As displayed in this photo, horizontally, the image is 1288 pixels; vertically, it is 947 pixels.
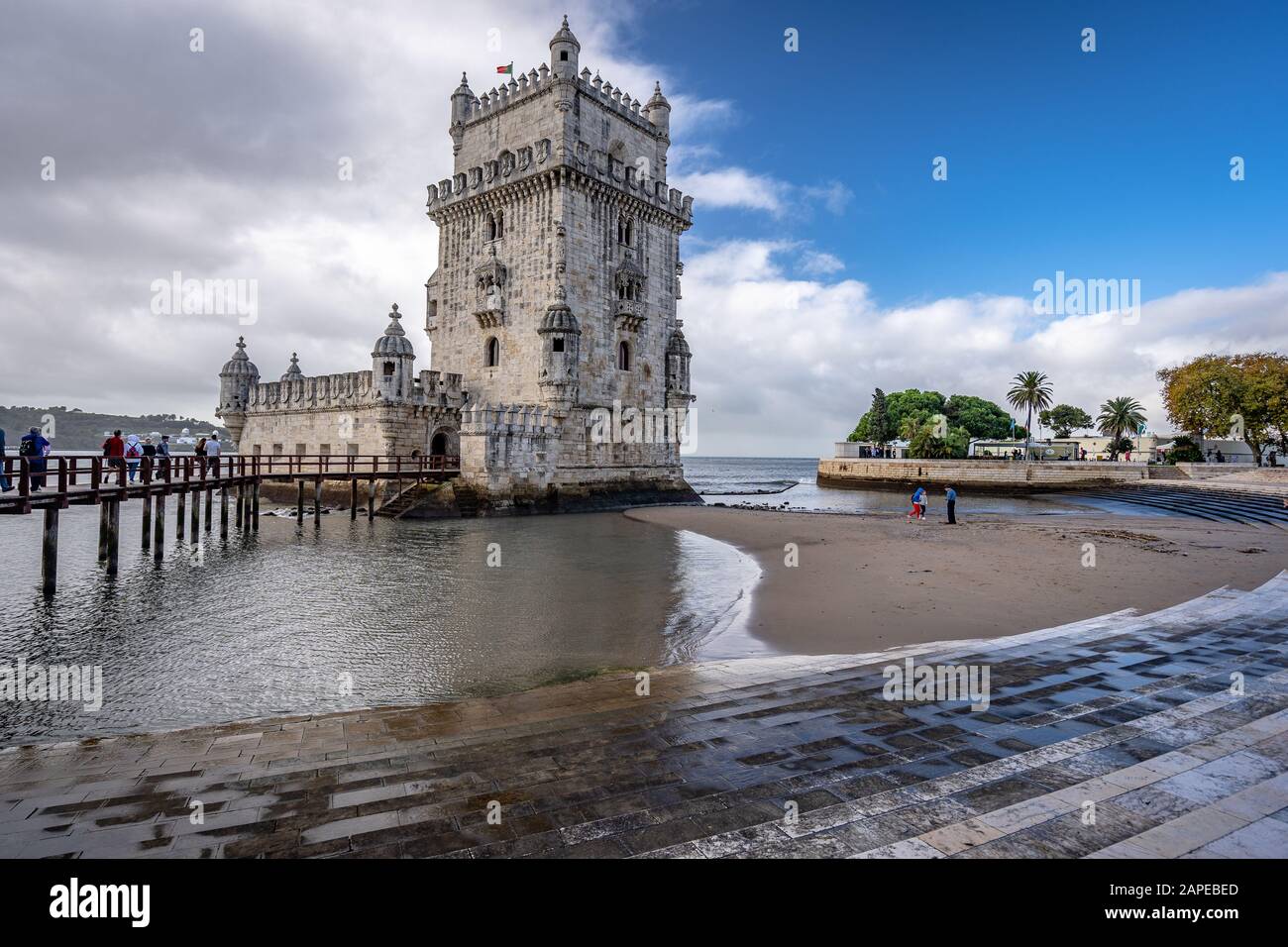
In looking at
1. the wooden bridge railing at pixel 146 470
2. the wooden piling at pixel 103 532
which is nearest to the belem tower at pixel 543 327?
the wooden bridge railing at pixel 146 470

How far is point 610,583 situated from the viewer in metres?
15.6

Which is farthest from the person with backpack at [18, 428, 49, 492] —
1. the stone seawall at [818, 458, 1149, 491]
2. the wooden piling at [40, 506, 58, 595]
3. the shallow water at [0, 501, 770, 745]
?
the stone seawall at [818, 458, 1149, 491]

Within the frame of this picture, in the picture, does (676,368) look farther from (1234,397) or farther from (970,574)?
(1234,397)

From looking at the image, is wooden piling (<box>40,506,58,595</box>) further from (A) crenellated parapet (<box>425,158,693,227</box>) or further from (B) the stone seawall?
(B) the stone seawall

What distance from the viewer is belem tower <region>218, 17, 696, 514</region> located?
105 feet

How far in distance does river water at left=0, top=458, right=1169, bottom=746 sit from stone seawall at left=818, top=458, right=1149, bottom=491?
1538 inches

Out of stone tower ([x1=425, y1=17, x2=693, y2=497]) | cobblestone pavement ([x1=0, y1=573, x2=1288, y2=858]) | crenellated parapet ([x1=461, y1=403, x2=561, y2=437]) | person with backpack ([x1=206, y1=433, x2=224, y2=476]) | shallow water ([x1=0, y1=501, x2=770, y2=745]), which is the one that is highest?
stone tower ([x1=425, y1=17, x2=693, y2=497])

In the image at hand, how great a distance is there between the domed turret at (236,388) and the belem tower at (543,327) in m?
3.57

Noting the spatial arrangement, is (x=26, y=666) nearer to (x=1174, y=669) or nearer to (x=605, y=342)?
(x=1174, y=669)

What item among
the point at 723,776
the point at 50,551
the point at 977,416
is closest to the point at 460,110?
the point at 50,551

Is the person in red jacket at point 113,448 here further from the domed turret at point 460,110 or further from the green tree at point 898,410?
the green tree at point 898,410
